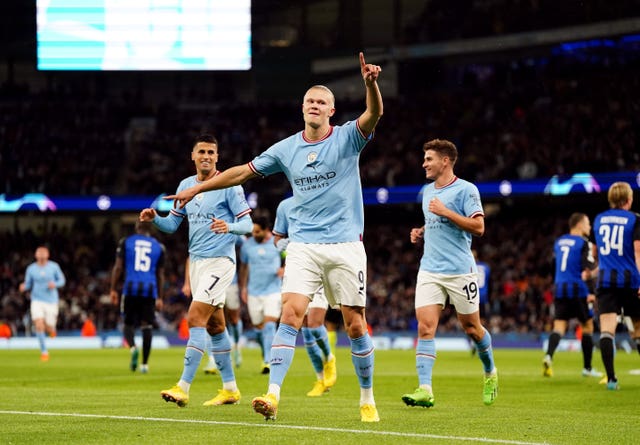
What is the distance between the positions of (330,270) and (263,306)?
32.4 ft

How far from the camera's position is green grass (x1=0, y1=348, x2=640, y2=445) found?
7.92 m

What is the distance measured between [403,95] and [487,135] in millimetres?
6734

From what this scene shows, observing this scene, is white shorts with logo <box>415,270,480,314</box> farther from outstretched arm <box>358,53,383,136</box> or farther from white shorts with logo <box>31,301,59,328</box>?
white shorts with logo <box>31,301,59,328</box>

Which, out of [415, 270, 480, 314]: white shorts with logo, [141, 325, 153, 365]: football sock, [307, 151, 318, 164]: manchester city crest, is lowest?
[141, 325, 153, 365]: football sock

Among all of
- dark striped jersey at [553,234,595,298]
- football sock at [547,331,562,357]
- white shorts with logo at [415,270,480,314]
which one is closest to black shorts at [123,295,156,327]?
football sock at [547,331,562,357]

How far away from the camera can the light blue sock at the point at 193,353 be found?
10328mm

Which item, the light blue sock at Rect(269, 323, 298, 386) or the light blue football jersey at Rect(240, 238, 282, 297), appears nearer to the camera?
the light blue sock at Rect(269, 323, 298, 386)

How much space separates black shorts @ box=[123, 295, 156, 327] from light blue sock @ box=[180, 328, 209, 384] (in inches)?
302

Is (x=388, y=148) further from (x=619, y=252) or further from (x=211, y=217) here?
(x=211, y=217)

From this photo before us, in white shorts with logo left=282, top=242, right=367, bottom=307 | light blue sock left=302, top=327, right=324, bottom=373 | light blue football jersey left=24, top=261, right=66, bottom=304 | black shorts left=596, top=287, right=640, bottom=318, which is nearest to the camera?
white shorts with logo left=282, top=242, right=367, bottom=307

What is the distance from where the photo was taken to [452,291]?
36.2 ft

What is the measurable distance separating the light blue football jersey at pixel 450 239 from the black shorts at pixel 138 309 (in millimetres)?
8126

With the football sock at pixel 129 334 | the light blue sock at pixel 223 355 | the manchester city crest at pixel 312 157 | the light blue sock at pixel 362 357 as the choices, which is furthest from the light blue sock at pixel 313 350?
the football sock at pixel 129 334

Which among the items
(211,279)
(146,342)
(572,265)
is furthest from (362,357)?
(146,342)
